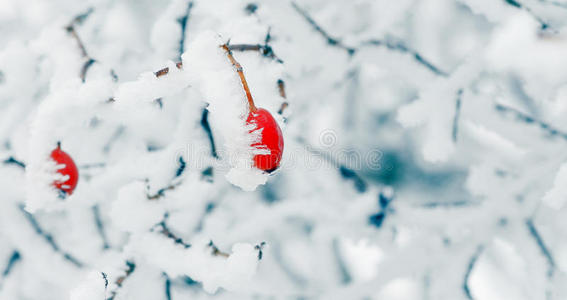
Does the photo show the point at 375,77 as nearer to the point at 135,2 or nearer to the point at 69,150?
the point at 135,2

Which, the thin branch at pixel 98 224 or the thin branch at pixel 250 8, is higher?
the thin branch at pixel 250 8

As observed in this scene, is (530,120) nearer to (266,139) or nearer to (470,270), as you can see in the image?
(470,270)

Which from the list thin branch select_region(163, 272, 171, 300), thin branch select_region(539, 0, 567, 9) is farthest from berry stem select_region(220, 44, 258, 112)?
thin branch select_region(539, 0, 567, 9)

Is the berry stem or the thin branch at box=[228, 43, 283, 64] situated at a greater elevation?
the berry stem

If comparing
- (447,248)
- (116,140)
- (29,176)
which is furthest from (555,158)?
(116,140)

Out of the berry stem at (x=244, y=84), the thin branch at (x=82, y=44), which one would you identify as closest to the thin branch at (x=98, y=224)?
the thin branch at (x=82, y=44)

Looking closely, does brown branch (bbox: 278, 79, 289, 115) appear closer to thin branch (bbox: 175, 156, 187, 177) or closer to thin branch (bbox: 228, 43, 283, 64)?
thin branch (bbox: 228, 43, 283, 64)

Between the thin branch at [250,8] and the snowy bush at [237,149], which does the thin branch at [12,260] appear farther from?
the thin branch at [250,8]

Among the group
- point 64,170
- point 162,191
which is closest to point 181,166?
point 162,191
